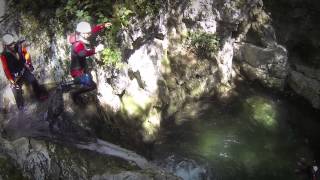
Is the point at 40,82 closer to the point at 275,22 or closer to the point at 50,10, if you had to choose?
the point at 50,10

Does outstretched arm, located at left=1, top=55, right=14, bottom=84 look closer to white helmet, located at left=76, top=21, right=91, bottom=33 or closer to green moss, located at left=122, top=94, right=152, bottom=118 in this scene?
white helmet, located at left=76, top=21, right=91, bottom=33

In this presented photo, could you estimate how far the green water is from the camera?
11486 mm

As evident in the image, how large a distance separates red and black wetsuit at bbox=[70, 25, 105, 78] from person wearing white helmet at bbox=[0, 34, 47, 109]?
1244 mm

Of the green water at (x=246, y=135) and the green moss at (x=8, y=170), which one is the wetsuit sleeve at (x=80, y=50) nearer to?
the green moss at (x=8, y=170)

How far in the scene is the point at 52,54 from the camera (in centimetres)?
1030

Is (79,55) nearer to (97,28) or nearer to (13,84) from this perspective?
(97,28)

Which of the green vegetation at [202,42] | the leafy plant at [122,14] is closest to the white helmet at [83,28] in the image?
the leafy plant at [122,14]

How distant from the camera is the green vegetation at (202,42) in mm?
13102

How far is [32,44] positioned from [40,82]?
1.17 m

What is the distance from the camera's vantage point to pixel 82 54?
29.3 feet

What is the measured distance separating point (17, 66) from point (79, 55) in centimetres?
172

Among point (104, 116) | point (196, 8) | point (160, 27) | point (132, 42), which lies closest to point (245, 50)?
point (196, 8)

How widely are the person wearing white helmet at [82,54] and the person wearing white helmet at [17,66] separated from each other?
1.23 m

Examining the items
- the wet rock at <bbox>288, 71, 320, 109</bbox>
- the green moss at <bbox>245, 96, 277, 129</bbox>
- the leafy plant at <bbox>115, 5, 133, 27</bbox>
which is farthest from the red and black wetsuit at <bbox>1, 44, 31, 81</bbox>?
the wet rock at <bbox>288, 71, 320, 109</bbox>
